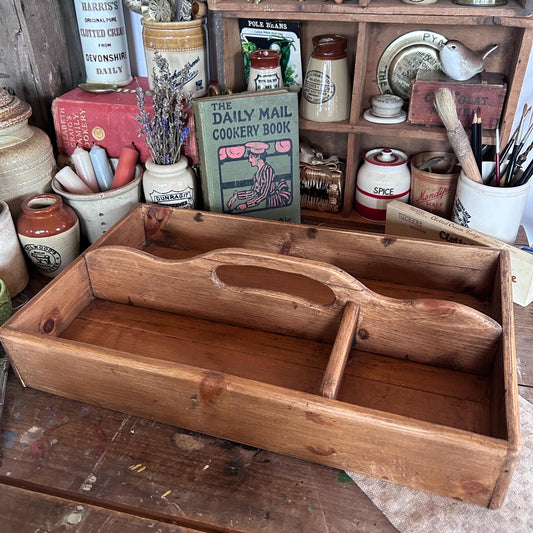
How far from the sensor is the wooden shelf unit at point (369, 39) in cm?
76

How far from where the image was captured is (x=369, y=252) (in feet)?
2.59

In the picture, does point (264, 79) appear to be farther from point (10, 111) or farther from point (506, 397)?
point (506, 397)

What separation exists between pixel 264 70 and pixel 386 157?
0.26m

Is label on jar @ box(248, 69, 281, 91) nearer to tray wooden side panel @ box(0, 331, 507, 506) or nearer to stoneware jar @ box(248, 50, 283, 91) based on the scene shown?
stoneware jar @ box(248, 50, 283, 91)

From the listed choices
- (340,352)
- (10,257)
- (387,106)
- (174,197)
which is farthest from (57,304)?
(387,106)

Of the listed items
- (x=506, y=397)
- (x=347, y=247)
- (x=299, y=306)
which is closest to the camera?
(x=506, y=397)

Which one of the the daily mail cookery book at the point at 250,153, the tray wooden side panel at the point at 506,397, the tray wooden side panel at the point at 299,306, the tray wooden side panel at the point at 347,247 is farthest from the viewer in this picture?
the the daily mail cookery book at the point at 250,153

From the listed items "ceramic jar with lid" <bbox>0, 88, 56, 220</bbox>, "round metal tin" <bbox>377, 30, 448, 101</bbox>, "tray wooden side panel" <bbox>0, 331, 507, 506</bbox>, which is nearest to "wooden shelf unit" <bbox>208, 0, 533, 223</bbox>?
"round metal tin" <bbox>377, 30, 448, 101</bbox>

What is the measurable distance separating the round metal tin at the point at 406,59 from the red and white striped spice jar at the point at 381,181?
0.36 ft

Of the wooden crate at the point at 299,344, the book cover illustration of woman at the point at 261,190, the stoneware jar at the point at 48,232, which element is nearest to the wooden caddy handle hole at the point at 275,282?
the wooden crate at the point at 299,344

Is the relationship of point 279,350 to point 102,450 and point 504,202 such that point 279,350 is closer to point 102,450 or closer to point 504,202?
point 102,450

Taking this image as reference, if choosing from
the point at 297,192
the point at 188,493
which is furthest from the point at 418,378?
the point at 297,192

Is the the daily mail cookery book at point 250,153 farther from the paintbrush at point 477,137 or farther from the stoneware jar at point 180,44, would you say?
the paintbrush at point 477,137

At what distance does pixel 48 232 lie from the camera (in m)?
0.82
